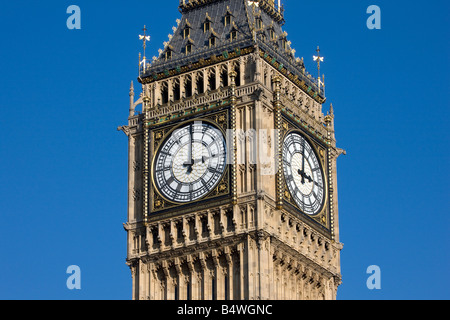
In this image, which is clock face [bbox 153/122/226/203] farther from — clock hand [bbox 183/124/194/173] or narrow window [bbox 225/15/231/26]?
narrow window [bbox 225/15/231/26]

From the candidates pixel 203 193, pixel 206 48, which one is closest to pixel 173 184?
pixel 203 193

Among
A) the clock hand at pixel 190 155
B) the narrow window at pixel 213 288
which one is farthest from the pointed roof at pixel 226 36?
the narrow window at pixel 213 288

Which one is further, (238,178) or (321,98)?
(321,98)

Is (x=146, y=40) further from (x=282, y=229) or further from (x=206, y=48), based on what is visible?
(x=282, y=229)

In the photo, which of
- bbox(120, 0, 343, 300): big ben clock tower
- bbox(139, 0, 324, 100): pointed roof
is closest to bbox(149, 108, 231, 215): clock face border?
bbox(120, 0, 343, 300): big ben clock tower

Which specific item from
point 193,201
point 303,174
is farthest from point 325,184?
point 193,201

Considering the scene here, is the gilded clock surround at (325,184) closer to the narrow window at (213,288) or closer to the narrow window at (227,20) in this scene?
the narrow window at (213,288)
